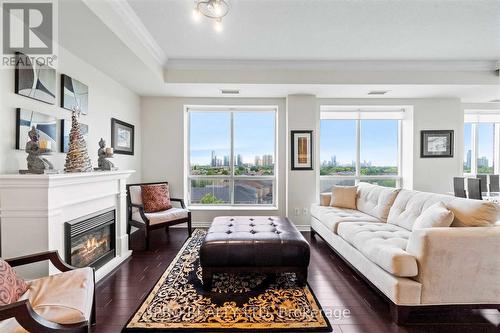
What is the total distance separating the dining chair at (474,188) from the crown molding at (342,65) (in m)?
1.80

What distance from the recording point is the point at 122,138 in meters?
4.02

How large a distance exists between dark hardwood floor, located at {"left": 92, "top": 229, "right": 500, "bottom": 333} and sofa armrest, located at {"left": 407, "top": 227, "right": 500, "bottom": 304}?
0.63ft

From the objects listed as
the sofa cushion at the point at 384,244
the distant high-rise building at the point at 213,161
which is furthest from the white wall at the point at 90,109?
the sofa cushion at the point at 384,244

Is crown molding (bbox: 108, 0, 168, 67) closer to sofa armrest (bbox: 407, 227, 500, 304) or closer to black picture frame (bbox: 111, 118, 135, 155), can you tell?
black picture frame (bbox: 111, 118, 135, 155)

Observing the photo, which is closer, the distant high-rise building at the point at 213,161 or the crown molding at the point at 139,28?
the crown molding at the point at 139,28

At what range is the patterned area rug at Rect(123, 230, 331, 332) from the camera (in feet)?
6.07

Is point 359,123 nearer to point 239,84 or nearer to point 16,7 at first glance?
point 239,84

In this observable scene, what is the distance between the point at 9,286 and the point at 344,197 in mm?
3976

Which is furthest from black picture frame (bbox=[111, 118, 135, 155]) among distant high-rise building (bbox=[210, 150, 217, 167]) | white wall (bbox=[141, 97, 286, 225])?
distant high-rise building (bbox=[210, 150, 217, 167])

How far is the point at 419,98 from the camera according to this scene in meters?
4.83

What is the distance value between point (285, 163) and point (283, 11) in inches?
107

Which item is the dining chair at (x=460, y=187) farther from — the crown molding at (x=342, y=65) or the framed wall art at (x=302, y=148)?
the framed wall art at (x=302, y=148)

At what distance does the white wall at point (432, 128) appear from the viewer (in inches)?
191

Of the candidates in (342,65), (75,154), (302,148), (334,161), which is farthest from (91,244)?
(334,161)
